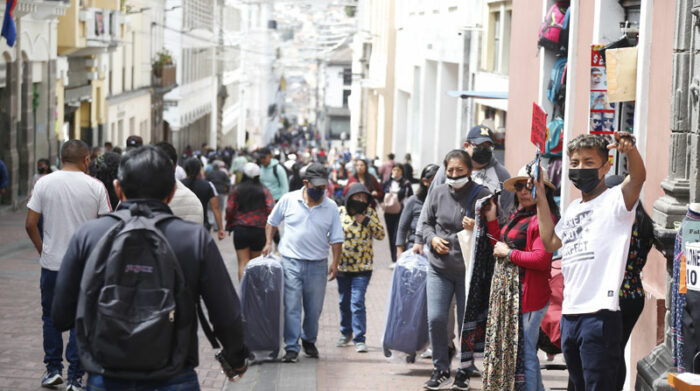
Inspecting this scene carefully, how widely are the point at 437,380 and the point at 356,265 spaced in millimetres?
2129

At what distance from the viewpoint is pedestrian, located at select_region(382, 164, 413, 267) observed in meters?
16.5

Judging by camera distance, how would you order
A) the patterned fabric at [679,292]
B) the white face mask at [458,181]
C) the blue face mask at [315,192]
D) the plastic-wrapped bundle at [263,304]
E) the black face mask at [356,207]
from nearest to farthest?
1. the patterned fabric at [679,292]
2. the white face mask at [458,181]
3. the plastic-wrapped bundle at [263,304]
4. the blue face mask at [315,192]
5. the black face mask at [356,207]

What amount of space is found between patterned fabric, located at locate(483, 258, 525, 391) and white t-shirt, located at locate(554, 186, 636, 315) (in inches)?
37.2

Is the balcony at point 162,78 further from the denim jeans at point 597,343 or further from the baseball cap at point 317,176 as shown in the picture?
the denim jeans at point 597,343

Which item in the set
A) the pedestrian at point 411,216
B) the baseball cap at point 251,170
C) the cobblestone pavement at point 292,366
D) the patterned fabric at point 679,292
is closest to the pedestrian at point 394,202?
the pedestrian at point 411,216

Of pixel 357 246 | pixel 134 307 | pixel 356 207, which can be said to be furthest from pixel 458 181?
pixel 134 307

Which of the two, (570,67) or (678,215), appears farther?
(570,67)

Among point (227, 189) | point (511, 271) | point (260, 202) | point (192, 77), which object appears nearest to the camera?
point (511, 271)

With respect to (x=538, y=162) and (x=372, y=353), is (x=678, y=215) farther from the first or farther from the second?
(x=372, y=353)

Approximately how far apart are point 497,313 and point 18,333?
492 centimetres

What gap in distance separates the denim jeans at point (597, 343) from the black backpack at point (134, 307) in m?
2.84

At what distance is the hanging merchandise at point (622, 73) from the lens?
901cm

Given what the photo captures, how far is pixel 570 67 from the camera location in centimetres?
1195

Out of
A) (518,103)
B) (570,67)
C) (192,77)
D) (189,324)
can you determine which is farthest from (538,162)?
(192,77)
